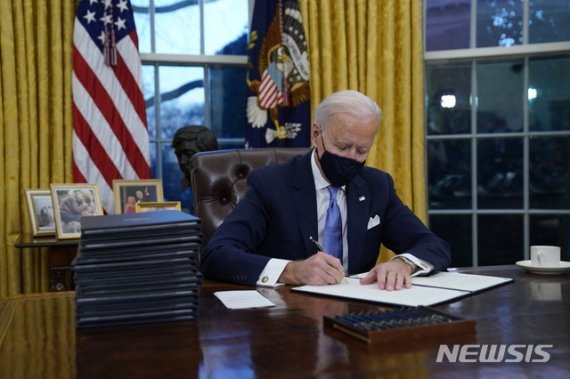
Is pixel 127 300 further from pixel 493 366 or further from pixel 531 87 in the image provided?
pixel 531 87

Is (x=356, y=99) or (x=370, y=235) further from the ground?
(x=356, y=99)

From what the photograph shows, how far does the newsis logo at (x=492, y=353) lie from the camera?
845mm

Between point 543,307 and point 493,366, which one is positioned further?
point 543,307

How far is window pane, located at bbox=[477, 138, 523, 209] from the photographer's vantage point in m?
3.62

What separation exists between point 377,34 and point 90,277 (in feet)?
8.82

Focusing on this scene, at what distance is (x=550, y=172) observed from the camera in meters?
3.58

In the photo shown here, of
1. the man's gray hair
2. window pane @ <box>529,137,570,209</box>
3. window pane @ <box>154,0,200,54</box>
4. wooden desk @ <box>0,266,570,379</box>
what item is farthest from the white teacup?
window pane @ <box>154,0,200,54</box>

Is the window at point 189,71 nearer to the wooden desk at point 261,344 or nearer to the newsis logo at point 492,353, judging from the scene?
the wooden desk at point 261,344

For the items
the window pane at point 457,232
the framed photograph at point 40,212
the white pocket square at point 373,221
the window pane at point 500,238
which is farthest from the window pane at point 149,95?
the window pane at point 500,238

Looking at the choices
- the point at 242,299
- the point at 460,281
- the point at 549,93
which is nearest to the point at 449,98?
the point at 549,93

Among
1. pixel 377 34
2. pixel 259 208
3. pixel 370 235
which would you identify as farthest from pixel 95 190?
pixel 377 34

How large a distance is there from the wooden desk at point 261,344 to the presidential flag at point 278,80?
2137 mm

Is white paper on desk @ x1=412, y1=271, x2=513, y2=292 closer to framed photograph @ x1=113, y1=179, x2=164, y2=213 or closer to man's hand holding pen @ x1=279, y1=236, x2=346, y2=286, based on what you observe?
man's hand holding pen @ x1=279, y1=236, x2=346, y2=286

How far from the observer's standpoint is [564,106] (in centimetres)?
353
